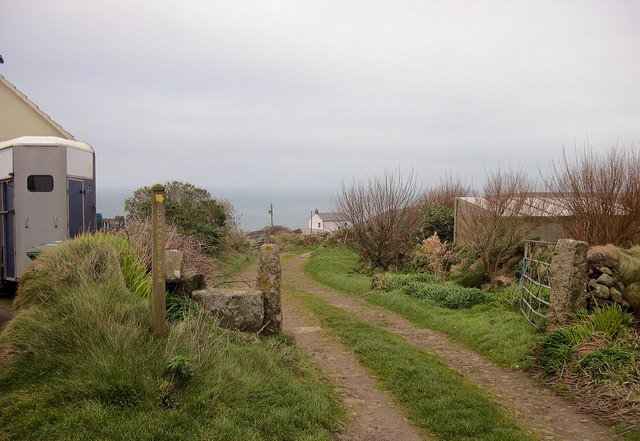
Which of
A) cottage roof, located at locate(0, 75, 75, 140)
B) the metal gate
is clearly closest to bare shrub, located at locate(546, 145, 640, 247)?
the metal gate

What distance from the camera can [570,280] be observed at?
8.23 m

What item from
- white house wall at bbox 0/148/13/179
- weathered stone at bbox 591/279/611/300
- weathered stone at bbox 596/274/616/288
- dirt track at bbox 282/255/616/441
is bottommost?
dirt track at bbox 282/255/616/441

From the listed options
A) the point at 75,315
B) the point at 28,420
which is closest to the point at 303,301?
the point at 75,315

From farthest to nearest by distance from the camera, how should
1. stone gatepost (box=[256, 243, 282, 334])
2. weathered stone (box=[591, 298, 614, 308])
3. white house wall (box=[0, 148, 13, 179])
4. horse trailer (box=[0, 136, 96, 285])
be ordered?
white house wall (box=[0, 148, 13, 179]), horse trailer (box=[0, 136, 96, 285]), weathered stone (box=[591, 298, 614, 308]), stone gatepost (box=[256, 243, 282, 334])

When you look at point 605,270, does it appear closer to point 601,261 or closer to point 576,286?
point 601,261

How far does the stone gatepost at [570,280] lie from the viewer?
823 centimetres

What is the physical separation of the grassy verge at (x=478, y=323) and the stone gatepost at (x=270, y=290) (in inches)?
138

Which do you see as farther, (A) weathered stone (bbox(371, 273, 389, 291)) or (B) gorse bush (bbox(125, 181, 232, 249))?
(B) gorse bush (bbox(125, 181, 232, 249))

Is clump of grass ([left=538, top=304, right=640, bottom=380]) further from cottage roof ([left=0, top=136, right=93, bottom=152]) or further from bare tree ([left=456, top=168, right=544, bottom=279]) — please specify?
cottage roof ([left=0, top=136, right=93, bottom=152])

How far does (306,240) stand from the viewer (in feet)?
116

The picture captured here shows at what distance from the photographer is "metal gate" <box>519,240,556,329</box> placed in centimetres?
930

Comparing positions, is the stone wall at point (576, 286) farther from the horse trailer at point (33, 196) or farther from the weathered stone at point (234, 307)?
the horse trailer at point (33, 196)

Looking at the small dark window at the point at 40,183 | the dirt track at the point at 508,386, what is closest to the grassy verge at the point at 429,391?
Answer: the dirt track at the point at 508,386

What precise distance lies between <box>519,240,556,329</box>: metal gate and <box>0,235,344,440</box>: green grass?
4671 mm
